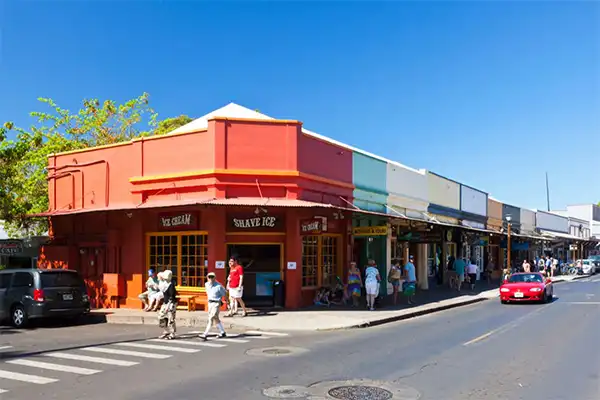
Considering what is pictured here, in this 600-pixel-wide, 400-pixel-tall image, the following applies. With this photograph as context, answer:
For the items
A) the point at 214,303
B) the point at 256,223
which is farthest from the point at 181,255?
the point at 214,303

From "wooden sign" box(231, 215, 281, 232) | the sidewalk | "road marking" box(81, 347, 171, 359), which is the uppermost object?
"wooden sign" box(231, 215, 281, 232)

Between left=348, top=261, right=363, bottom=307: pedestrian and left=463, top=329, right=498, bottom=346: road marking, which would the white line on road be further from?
left=348, top=261, right=363, bottom=307: pedestrian

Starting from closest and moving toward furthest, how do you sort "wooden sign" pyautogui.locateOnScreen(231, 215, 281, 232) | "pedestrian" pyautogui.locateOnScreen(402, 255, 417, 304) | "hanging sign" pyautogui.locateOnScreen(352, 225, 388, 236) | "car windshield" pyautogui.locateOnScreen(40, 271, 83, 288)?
"car windshield" pyautogui.locateOnScreen(40, 271, 83, 288), "wooden sign" pyautogui.locateOnScreen(231, 215, 281, 232), "hanging sign" pyautogui.locateOnScreen(352, 225, 388, 236), "pedestrian" pyautogui.locateOnScreen(402, 255, 417, 304)

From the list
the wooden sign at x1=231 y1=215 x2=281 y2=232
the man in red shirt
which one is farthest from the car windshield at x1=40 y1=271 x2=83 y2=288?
the wooden sign at x1=231 y1=215 x2=281 y2=232

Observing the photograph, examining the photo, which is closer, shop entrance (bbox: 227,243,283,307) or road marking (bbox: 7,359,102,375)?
road marking (bbox: 7,359,102,375)

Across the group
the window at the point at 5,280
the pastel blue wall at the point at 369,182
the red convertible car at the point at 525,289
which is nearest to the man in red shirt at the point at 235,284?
the window at the point at 5,280

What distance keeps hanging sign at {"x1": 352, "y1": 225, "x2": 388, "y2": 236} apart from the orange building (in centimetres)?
47

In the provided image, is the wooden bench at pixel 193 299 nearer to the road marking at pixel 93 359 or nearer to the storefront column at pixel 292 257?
the storefront column at pixel 292 257

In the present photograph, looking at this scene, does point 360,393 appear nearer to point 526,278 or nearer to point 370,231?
point 370,231

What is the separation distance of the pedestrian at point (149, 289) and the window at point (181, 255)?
709 mm

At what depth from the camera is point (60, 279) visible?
1727 cm

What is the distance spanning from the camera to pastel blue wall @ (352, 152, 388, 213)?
2389cm

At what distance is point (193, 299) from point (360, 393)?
1160 centimetres

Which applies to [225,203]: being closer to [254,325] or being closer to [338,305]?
[254,325]
